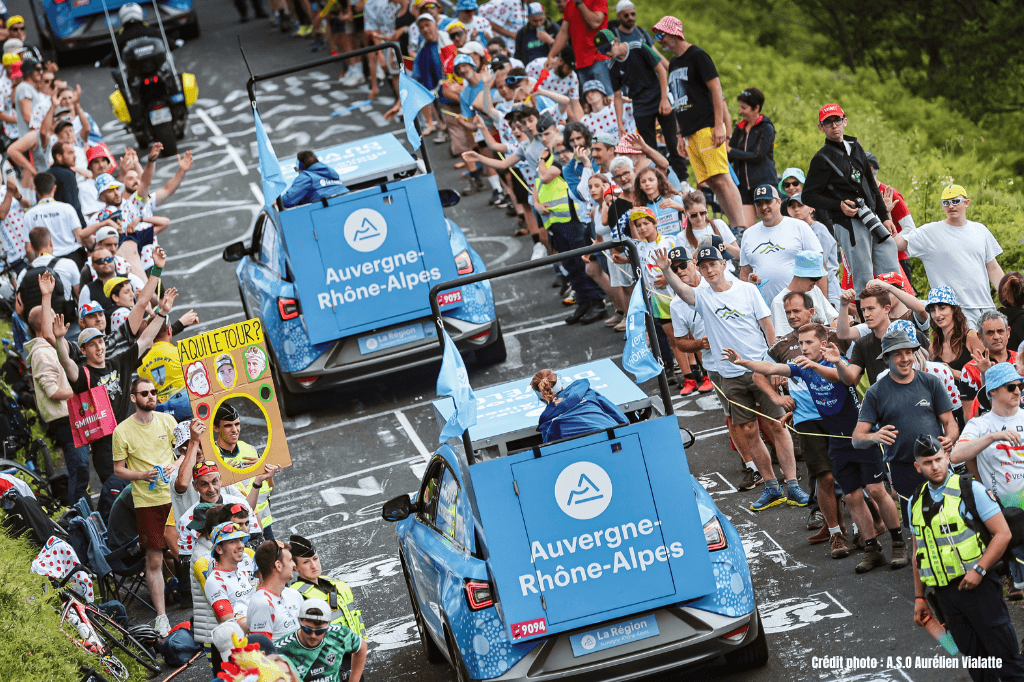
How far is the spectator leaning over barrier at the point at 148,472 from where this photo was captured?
33.9ft

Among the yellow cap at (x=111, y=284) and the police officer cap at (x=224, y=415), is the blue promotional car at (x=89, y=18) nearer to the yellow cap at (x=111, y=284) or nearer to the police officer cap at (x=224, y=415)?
the yellow cap at (x=111, y=284)

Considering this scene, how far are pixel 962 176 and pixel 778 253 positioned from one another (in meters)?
6.56

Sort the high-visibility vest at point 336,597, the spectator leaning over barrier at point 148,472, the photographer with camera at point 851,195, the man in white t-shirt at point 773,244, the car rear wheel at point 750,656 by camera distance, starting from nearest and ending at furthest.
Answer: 1. the high-visibility vest at point 336,597
2. the car rear wheel at point 750,656
3. the spectator leaning over barrier at point 148,472
4. the man in white t-shirt at point 773,244
5. the photographer with camera at point 851,195

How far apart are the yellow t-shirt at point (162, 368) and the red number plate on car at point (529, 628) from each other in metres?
5.31

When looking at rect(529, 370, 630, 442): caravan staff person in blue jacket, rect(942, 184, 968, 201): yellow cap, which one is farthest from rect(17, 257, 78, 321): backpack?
rect(942, 184, 968, 201): yellow cap

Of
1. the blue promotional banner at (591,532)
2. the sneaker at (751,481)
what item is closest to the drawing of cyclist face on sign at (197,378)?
the blue promotional banner at (591,532)

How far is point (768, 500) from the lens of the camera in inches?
405

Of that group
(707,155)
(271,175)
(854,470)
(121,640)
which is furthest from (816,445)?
(271,175)

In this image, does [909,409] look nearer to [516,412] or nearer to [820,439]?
[820,439]

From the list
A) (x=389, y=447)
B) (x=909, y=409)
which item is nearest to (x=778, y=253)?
(x=909, y=409)

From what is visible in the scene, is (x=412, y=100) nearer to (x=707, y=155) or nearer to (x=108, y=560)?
(x=707, y=155)

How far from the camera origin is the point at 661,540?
7.57 meters

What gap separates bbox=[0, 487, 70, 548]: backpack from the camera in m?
10.2

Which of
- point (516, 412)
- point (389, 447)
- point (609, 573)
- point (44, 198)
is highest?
point (44, 198)
